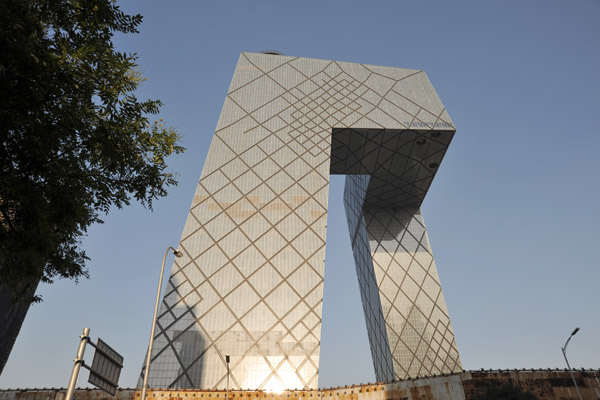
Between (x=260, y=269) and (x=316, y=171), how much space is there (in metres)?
10.1

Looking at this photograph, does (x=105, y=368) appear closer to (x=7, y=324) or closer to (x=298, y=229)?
(x=7, y=324)

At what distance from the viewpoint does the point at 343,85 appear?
39.8 metres

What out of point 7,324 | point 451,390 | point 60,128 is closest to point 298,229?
point 451,390

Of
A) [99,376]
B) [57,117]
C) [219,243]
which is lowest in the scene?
[99,376]

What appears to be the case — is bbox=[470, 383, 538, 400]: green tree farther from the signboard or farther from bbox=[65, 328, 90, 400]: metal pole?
bbox=[65, 328, 90, 400]: metal pole

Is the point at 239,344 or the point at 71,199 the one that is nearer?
the point at 71,199

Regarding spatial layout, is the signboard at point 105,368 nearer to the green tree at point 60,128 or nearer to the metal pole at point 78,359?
the metal pole at point 78,359

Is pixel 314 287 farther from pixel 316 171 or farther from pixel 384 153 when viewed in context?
pixel 384 153

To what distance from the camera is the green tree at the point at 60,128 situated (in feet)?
26.2

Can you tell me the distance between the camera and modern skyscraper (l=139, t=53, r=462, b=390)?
978 inches

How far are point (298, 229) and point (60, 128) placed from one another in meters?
22.3

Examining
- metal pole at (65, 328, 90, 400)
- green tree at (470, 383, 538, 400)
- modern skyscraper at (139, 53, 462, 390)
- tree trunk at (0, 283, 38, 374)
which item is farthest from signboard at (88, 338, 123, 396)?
modern skyscraper at (139, 53, 462, 390)

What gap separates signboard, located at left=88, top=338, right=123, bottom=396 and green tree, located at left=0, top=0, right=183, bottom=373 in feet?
11.0

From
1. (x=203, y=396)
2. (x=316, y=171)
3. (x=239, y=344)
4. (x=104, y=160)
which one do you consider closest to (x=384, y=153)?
(x=316, y=171)
